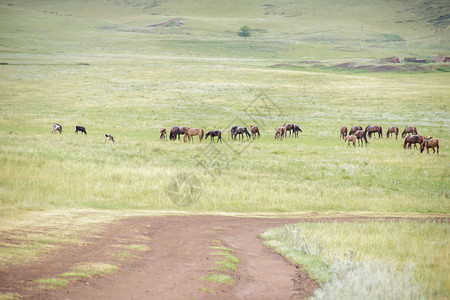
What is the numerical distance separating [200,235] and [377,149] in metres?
25.3

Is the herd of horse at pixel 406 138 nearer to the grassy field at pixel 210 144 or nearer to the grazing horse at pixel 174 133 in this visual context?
the grassy field at pixel 210 144

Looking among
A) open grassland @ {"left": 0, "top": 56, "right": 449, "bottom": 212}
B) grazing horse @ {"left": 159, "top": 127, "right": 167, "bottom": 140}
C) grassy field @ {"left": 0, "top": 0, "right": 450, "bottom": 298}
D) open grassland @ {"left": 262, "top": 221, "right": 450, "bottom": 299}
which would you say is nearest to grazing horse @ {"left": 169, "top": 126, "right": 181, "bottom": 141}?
grazing horse @ {"left": 159, "top": 127, "right": 167, "bottom": 140}

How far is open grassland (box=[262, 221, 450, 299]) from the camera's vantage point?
32.7 ft

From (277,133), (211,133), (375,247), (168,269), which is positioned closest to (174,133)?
(211,133)

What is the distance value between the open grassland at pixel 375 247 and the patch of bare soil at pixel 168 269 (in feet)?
1.94

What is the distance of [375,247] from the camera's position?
12828 millimetres

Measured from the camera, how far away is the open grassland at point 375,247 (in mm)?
9969

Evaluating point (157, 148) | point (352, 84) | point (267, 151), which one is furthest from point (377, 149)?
point (352, 84)

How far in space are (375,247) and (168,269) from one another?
6094 mm

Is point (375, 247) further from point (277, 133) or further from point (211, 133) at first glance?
point (277, 133)

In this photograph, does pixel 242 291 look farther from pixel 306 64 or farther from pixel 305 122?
pixel 306 64

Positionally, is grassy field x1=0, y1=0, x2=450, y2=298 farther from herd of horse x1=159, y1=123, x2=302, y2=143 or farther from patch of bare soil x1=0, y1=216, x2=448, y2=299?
patch of bare soil x1=0, y1=216, x2=448, y2=299

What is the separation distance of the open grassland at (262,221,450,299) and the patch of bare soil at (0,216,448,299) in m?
0.59

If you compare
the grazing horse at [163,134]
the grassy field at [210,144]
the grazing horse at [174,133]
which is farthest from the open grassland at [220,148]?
the grazing horse at [174,133]
